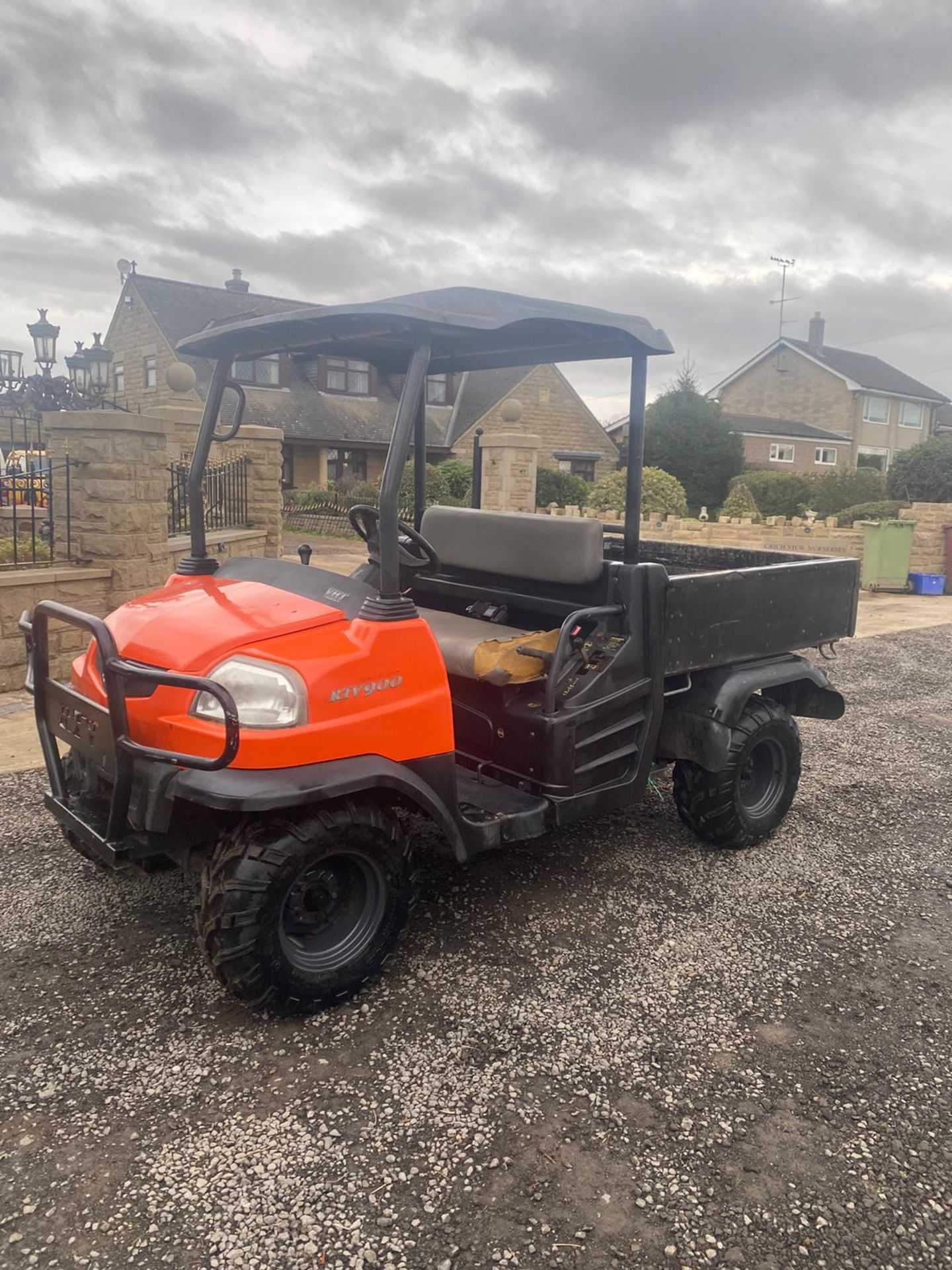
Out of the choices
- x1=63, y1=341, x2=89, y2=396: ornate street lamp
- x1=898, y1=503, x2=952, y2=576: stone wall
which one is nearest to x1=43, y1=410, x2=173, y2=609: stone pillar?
x1=63, y1=341, x2=89, y2=396: ornate street lamp

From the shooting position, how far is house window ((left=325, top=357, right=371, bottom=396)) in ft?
102

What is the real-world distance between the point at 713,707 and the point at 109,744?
2643 mm

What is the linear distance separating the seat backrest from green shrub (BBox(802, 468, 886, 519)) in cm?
2269

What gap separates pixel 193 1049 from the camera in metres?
2.81

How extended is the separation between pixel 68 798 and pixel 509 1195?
2.11 metres

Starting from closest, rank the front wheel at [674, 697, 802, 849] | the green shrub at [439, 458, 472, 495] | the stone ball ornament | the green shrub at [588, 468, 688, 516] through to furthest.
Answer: the front wheel at [674, 697, 802, 849]
the stone ball ornament
the green shrub at [588, 468, 688, 516]
the green shrub at [439, 458, 472, 495]

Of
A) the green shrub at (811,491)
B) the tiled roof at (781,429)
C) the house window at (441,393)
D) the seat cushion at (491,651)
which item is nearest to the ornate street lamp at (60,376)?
the seat cushion at (491,651)

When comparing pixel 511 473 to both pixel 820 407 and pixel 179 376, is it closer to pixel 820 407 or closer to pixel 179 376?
pixel 179 376

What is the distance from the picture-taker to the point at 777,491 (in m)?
28.5

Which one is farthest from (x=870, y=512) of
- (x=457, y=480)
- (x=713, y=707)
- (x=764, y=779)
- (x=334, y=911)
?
(x=334, y=911)

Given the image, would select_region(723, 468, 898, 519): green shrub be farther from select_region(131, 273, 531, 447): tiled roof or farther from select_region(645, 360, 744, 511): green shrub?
select_region(131, 273, 531, 447): tiled roof

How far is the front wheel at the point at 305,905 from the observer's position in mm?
2754

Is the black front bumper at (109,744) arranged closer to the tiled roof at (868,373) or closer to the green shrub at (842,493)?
the green shrub at (842,493)

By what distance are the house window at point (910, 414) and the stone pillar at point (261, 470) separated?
136 feet
